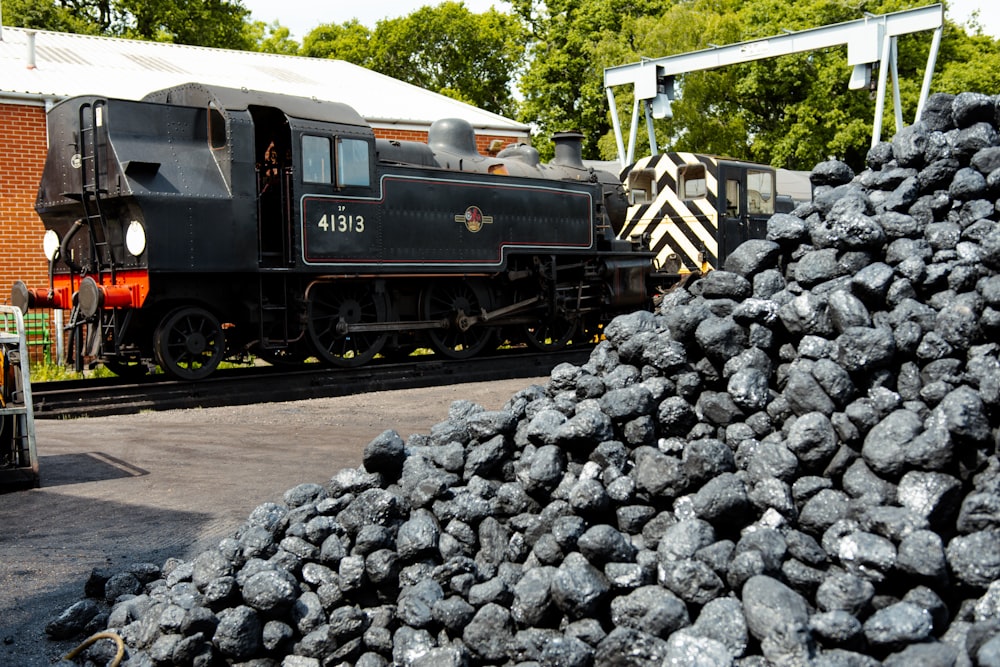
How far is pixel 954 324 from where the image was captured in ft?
13.5

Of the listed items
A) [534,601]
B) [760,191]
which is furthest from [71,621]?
[760,191]

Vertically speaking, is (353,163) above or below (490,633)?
above

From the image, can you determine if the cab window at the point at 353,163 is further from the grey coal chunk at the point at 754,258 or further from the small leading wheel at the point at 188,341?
the grey coal chunk at the point at 754,258

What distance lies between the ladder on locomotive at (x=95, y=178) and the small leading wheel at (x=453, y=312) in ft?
13.8

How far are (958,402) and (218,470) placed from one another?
5.24 meters

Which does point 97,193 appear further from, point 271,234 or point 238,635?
point 238,635

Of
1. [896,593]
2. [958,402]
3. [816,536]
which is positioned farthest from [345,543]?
[958,402]

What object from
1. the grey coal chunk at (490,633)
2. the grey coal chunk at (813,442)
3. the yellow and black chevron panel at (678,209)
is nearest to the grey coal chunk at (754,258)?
the grey coal chunk at (813,442)

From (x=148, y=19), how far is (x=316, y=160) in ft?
89.3

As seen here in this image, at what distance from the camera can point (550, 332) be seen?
15672mm

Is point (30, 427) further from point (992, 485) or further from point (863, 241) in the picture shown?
point (992, 485)

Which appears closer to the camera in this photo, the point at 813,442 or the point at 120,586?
the point at 813,442

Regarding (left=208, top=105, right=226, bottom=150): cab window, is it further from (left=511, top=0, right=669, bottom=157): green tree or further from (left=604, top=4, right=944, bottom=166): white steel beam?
(left=511, top=0, right=669, bottom=157): green tree

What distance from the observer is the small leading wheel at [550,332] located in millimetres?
14697
